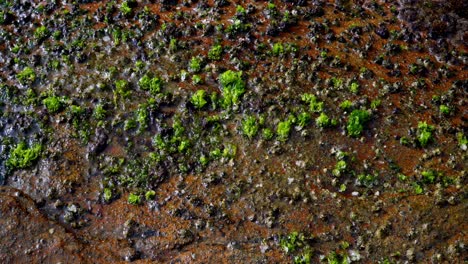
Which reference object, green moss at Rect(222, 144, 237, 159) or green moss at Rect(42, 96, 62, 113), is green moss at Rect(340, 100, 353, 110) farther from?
green moss at Rect(42, 96, 62, 113)

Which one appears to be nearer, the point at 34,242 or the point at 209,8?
the point at 34,242

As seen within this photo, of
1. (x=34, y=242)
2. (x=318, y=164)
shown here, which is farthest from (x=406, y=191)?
(x=34, y=242)

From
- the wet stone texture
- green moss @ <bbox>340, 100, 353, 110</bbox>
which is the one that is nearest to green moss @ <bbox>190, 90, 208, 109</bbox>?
the wet stone texture

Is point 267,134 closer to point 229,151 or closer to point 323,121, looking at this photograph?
point 229,151

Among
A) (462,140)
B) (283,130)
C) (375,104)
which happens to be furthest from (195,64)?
(462,140)

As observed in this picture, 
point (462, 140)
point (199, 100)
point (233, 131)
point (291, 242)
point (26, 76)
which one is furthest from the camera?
point (26, 76)

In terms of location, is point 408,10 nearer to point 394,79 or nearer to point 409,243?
point 394,79
